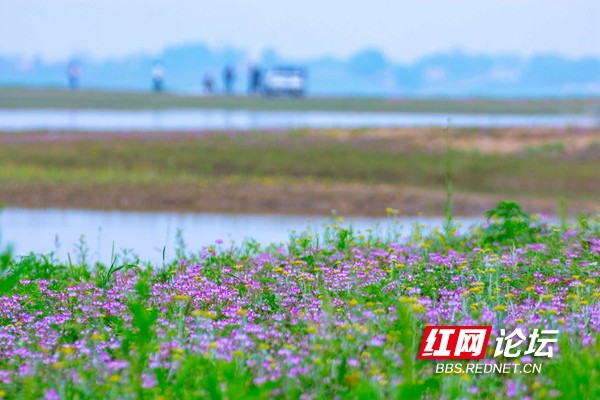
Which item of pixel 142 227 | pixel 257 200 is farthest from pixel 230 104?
pixel 142 227

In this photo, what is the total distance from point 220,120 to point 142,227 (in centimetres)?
2550

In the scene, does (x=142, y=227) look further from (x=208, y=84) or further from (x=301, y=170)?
(x=208, y=84)

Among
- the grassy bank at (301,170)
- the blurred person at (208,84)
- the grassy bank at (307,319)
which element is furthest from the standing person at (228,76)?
the grassy bank at (307,319)

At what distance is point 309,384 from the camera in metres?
6.51

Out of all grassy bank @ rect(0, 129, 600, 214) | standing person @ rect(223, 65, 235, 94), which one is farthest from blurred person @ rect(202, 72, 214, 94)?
grassy bank @ rect(0, 129, 600, 214)

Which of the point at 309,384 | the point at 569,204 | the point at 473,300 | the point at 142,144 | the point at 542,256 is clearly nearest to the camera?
the point at 309,384

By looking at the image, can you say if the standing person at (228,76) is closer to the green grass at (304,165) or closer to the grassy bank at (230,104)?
the grassy bank at (230,104)

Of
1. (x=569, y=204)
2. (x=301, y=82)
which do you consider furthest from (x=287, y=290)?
(x=301, y=82)

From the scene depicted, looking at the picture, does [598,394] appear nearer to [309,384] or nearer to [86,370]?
[309,384]

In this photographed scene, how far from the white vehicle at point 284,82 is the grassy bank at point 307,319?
7088 centimetres

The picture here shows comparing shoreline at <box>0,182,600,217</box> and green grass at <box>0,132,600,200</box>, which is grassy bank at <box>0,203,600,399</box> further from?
green grass at <box>0,132,600,200</box>

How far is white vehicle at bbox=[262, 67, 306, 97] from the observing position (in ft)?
270

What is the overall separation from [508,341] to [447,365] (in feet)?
1.53

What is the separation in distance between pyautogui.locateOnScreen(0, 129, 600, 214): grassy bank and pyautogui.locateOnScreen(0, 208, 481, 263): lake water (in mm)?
1354
